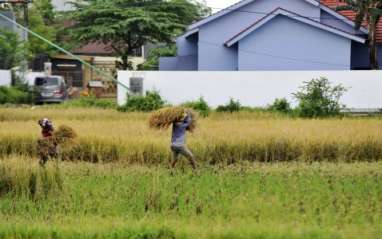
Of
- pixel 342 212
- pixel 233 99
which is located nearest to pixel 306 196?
pixel 342 212

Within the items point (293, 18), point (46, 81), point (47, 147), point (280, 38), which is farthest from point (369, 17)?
point (47, 147)

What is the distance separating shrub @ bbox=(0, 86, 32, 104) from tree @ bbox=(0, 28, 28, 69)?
14.0 feet

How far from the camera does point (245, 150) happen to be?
14594mm

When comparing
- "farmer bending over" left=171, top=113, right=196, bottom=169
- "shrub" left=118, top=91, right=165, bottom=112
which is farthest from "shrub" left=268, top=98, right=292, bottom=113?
"farmer bending over" left=171, top=113, right=196, bottom=169

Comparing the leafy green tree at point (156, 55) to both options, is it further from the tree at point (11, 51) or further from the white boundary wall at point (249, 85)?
the white boundary wall at point (249, 85)

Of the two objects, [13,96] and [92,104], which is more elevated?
[13,96]

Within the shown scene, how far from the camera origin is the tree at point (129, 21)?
3628 centimetres

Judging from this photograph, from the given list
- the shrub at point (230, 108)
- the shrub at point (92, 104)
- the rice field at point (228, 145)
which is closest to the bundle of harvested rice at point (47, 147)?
the rice field at point (228, 145)

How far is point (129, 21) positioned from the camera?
36.0 meters

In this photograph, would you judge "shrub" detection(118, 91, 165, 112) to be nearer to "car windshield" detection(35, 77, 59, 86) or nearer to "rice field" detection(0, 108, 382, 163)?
"rice field" detection(0, 108, 382, 163)

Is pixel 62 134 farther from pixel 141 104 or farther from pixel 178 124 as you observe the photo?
pixel 141 104

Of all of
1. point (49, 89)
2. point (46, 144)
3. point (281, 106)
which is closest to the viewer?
point (46, 144)

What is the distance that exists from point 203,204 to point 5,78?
1101 inches

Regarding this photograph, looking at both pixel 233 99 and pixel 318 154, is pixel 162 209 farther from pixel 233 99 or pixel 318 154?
pixel 233 99
